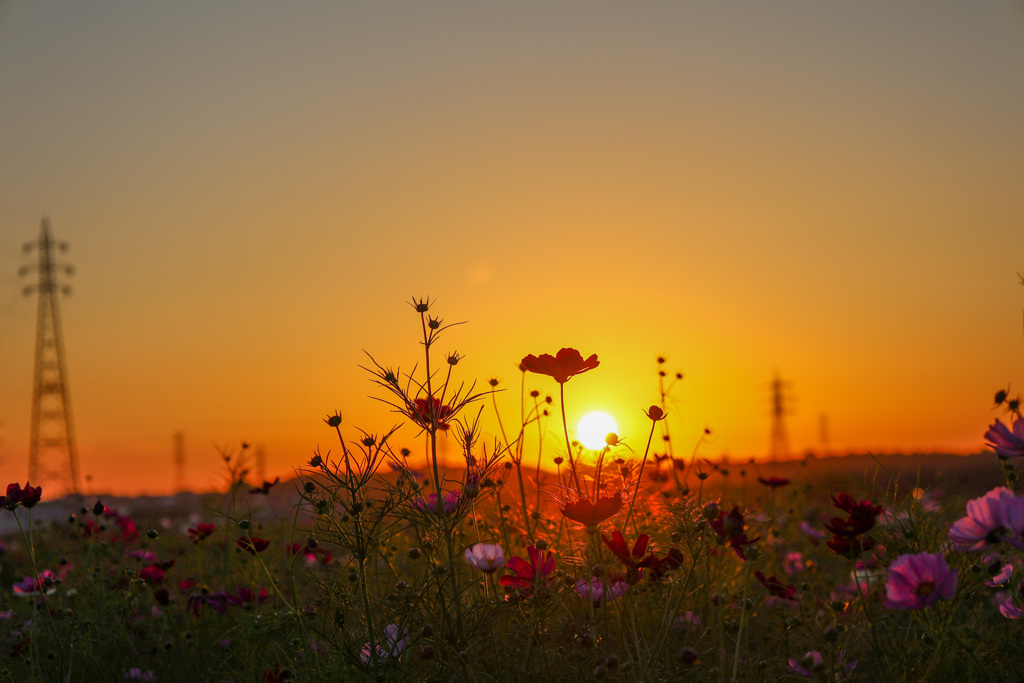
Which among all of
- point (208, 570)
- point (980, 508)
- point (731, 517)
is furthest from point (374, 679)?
point (208, 570)

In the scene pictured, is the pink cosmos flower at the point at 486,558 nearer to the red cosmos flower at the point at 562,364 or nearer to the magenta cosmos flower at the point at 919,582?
the red cosmos flower at the point at 562,364

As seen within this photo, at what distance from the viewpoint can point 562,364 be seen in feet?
8.11

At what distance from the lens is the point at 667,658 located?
202 cm

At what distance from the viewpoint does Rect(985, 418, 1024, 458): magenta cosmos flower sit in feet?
5.71

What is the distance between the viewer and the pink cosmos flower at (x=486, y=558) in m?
1.96

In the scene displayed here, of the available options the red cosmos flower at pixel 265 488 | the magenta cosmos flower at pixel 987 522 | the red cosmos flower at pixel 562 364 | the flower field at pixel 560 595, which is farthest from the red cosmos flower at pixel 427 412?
the red cosmos flower at pixel 265 488

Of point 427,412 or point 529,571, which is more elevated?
point 427,412

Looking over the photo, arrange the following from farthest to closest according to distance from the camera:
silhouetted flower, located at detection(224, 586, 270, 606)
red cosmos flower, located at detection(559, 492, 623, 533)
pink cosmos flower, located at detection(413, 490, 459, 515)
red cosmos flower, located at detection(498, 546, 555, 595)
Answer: silhouetted flower, located at detection(224, 586, 270, 606) → pink cosmos flower, located at detection(413, 490, 459, 515) → red cosmos flower, located at detection(498, 546, 555, 595) → red cosmos flower, located at detection(559, 492, 623, 533)

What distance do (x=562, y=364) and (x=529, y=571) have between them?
0.70 m

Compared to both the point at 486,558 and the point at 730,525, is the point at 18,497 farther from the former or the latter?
the point at 730,525

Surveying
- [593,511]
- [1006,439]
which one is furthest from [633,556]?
[1006,439]

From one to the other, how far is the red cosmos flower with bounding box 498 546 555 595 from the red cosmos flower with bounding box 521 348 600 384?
2.07ft

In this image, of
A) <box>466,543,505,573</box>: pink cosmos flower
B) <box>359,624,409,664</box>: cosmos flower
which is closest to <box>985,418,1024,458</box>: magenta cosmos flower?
<box>466,543,505,573</box>: pink cosmos flower

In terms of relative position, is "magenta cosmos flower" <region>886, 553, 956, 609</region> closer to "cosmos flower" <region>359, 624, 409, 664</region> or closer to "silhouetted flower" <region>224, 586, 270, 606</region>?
"cosmos flower" <region>359, 624, 409, 664</region>
